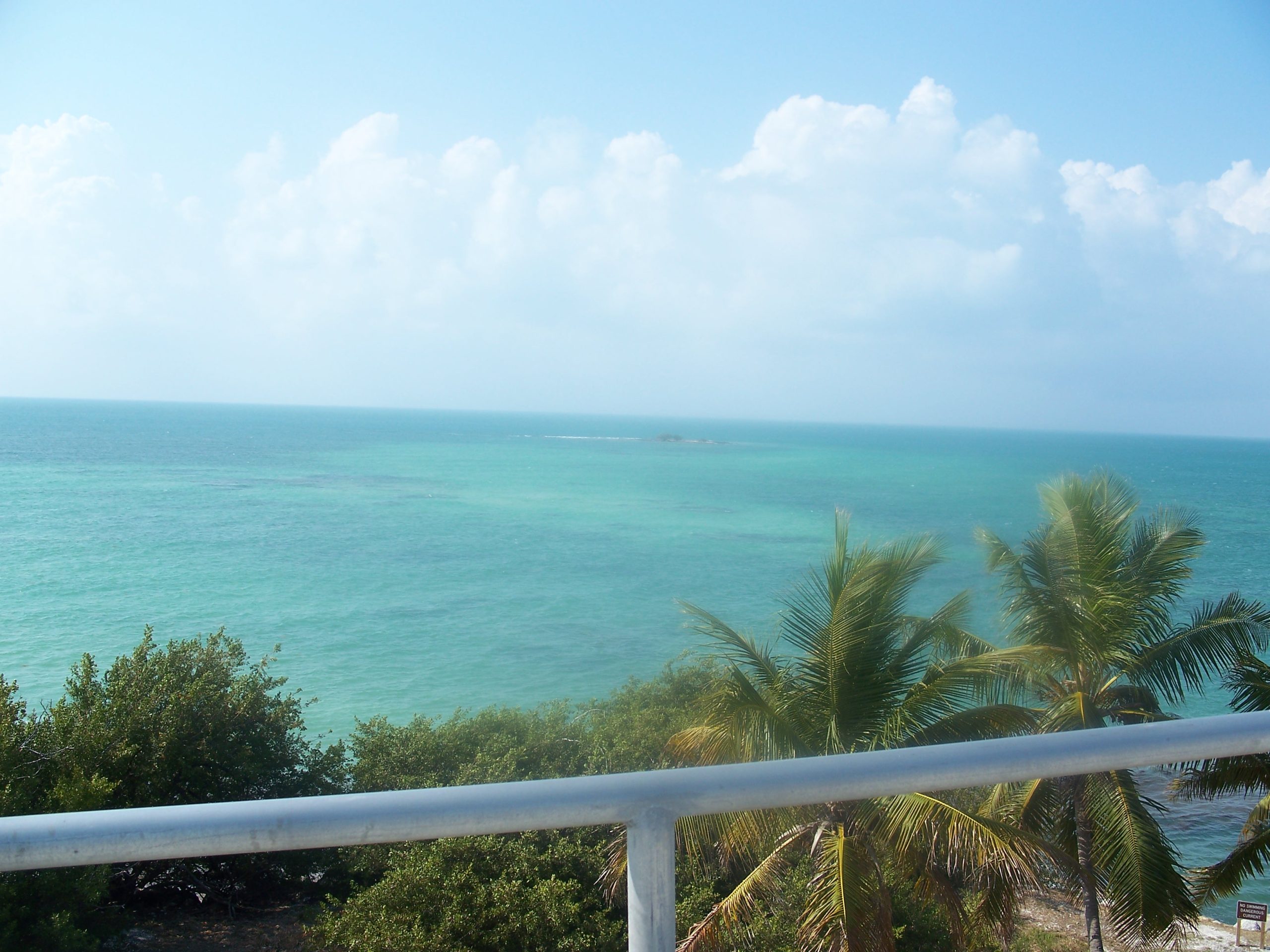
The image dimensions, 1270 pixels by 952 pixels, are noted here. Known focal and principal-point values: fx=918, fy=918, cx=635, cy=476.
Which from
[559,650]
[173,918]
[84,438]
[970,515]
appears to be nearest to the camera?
[173,918]

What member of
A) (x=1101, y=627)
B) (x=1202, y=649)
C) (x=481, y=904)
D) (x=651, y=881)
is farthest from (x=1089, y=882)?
(x=651, y=881)

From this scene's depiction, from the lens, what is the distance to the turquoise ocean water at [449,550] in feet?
114

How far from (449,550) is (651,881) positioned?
5767 centimetres

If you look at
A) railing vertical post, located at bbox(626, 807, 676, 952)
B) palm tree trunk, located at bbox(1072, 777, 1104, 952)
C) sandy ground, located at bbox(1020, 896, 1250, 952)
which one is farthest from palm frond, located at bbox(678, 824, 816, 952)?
sandy ground, located at bbox(1020, 896, 1250, 952)

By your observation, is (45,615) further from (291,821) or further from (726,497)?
(726,497)

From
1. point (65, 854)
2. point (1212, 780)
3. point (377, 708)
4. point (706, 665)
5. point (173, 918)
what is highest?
point (65, 854)

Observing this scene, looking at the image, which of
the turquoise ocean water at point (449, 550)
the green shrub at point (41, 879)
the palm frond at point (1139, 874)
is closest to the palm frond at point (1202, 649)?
the palm frond at point (1139, 874)

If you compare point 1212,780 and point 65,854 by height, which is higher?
point 65,854

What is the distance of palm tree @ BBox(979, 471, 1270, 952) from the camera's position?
410 inches

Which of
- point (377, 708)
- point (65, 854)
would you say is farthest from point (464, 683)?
point (65, 854)

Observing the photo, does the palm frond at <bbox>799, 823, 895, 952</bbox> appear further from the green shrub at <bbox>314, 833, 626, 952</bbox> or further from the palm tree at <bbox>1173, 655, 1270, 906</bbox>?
the palm tree at <bbox>1173, 655, 1270, 906</bbox>

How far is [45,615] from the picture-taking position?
1572 inches

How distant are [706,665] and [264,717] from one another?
7.94m

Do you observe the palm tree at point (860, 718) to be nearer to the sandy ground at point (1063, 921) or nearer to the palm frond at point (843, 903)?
the palm frond at point (843, 903)
